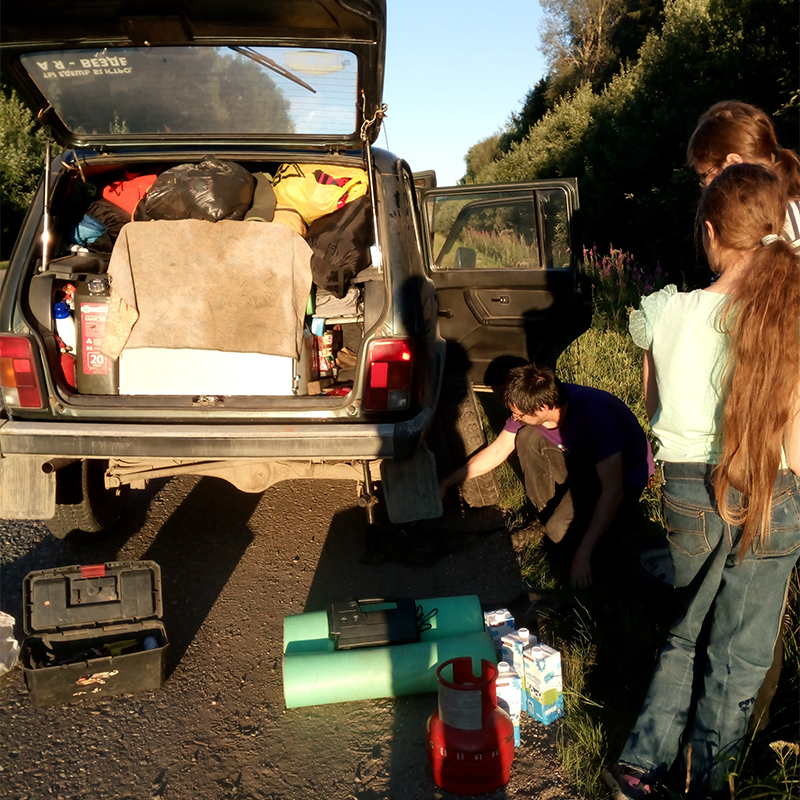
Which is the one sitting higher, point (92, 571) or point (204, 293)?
point (204, 293)

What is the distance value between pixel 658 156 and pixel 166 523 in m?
13.1

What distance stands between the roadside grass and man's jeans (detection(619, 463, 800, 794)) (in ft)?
0.37

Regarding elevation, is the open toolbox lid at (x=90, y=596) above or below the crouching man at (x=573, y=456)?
below

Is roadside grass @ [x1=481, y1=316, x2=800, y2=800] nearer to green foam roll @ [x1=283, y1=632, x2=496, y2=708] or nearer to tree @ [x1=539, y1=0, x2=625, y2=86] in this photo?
green foam roll @ [x1=283, y1=632, x2=496, y2=708]

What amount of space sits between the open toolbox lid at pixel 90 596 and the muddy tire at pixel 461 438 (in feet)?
6.64

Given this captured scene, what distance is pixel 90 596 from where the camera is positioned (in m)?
3.28

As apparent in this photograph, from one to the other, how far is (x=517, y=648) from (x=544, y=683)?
17 centimetres

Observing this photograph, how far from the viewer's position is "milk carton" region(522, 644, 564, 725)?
2818mm

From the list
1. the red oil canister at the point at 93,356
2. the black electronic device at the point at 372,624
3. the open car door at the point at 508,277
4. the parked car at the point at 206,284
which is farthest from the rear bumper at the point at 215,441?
the open car door at the point at 508,277

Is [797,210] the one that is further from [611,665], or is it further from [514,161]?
[514,161]

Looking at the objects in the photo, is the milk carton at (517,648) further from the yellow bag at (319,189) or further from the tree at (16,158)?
the tree at (16,158)

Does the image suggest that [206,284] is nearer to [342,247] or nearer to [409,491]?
[342,247]

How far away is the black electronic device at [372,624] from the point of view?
10.3 ft

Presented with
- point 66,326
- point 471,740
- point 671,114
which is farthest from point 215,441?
point 671,114
